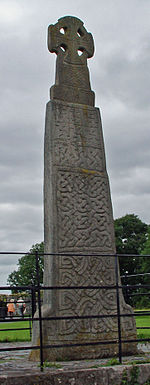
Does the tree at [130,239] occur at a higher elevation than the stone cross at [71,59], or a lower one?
higher

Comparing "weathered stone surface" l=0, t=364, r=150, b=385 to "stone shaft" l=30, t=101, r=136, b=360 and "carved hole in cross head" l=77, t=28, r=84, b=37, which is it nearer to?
"stone shaft" l=30, t=101, r=136, b=360

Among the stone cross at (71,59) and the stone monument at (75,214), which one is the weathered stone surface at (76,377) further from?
the stone cross at (71,59)

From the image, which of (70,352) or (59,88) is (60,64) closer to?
(59,88)

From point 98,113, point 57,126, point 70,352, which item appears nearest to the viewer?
point 70,352

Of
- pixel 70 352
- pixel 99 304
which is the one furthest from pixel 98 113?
pixel 70 352

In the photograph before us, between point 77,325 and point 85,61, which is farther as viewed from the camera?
point 85,61

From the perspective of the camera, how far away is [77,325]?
23.2ft

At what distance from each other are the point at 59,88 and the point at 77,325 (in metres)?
4.11

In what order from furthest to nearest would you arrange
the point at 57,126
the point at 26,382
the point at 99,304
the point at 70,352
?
the point at 57,126 → the point at 99,304 → the point at 70,352 → the point at 26,382

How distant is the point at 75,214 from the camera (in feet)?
24.9

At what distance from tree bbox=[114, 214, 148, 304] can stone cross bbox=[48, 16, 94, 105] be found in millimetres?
42823

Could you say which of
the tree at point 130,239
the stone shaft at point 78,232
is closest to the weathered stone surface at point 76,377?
the stone shaft at point 78,232

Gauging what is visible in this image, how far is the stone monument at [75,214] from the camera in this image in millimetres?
7059

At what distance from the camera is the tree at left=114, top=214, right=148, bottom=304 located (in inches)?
2020
